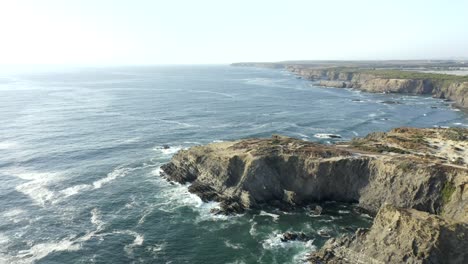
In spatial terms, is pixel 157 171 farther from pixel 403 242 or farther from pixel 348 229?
pixel 403 242

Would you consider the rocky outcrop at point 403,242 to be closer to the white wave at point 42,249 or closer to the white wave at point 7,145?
the white wave at point 42,249

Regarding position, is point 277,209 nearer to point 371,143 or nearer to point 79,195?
point 371,143

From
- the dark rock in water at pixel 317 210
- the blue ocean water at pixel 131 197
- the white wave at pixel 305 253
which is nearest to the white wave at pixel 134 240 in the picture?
the blue ocean water at pixel 131 197

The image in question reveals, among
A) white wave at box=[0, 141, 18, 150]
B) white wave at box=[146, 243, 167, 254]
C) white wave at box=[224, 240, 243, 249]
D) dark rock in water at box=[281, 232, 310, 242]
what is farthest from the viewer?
white wave at box=[0, 141, 18, 150]

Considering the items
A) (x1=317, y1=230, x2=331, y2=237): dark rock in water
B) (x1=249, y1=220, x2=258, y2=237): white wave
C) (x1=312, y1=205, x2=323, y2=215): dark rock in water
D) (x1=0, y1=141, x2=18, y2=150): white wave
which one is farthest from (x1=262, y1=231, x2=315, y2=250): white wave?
(x1=0, y1=141, x2=18, y2=150): white wave

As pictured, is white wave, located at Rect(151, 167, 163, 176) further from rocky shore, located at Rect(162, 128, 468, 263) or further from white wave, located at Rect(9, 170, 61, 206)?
white wave, located at Rect(9, 170, 61, 206)
